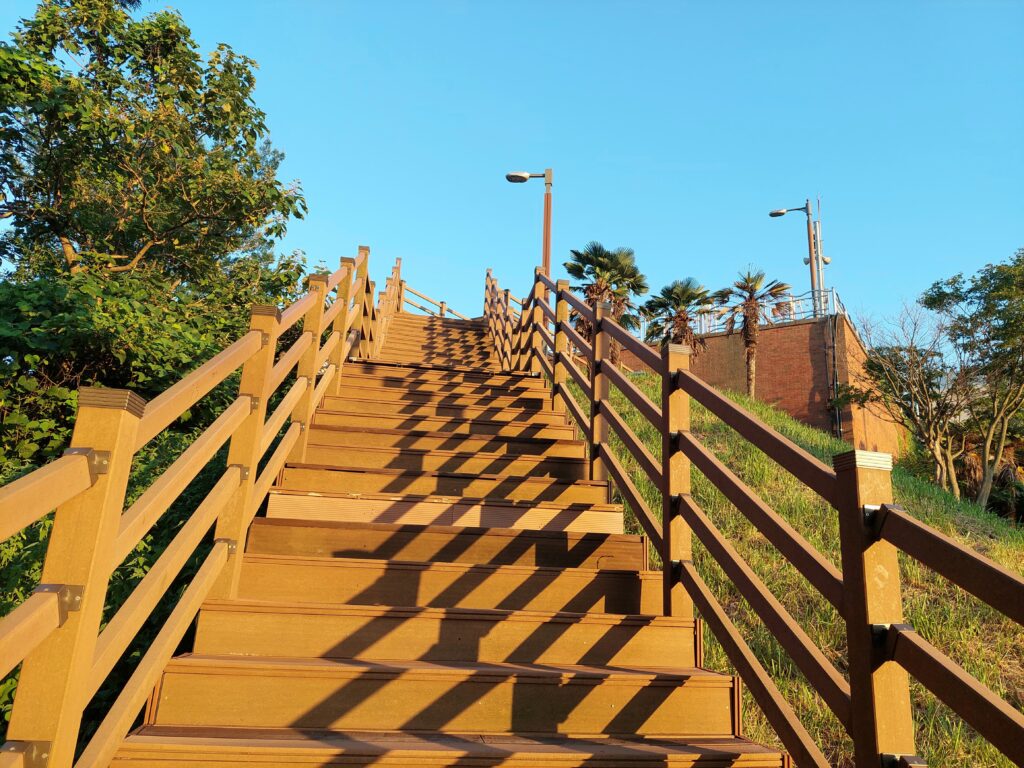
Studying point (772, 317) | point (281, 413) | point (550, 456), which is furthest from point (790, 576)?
point (772, 317)

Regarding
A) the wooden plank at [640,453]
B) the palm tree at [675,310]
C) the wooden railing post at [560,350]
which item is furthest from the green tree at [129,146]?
the palm tree at [675,310]

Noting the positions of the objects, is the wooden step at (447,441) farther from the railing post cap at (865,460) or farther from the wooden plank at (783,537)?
the railing post cap at (865,460)

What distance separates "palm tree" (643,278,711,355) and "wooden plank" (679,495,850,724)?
2049 centimetres

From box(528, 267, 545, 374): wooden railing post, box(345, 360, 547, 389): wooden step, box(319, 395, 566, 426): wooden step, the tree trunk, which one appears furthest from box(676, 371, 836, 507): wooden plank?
the tree trunk

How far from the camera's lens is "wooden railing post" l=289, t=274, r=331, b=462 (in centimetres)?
391

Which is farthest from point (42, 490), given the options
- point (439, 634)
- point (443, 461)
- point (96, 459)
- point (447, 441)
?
point (447, 441)

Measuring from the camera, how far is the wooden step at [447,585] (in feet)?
9.06

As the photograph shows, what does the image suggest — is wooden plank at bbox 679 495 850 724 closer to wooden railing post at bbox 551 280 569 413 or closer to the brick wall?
wooden railing post at bbox 551 280 569 413

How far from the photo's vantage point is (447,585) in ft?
9.31

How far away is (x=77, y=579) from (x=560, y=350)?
448 cm

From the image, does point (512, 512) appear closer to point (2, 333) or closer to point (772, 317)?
point (2, 333)

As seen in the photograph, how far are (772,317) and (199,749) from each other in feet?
83.7

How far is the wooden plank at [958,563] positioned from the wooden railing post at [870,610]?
5 cm

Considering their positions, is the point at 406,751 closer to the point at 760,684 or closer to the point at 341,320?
the point at 760,684
